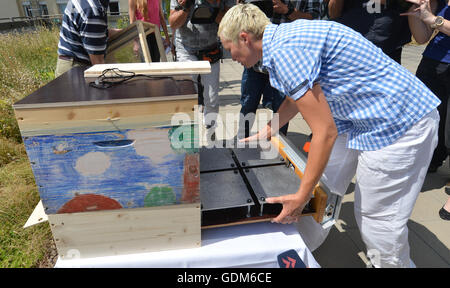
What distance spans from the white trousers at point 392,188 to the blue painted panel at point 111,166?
2.98 ft

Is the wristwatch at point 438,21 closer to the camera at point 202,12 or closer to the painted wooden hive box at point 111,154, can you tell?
the camera at point 202,12

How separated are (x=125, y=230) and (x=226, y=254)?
478 mm

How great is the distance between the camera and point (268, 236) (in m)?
1.48

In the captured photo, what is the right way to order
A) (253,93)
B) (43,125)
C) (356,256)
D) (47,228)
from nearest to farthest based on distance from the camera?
(43,125) → (356,256) → (47,228) → (253,93)

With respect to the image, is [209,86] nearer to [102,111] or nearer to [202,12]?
→ [202,12]

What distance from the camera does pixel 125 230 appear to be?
51.7 inches

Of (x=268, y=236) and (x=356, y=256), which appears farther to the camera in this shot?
(x=356, y=256)

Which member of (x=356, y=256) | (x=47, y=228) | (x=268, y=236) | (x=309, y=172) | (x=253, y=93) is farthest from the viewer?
(x=253, y=93)

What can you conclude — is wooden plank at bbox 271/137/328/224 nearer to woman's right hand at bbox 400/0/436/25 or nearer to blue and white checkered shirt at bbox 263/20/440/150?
blue and white checkered shirt at bbox 263/20/440/150

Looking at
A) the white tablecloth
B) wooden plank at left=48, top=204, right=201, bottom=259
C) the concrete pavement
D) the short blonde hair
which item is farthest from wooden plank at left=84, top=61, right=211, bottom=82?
the concrete pavement

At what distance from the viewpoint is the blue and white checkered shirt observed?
1182 mm
